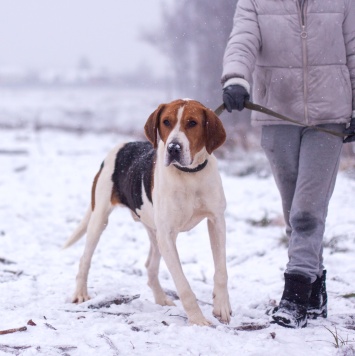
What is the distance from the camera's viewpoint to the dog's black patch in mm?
3934

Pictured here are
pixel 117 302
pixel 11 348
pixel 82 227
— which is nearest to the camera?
pixel 11 348

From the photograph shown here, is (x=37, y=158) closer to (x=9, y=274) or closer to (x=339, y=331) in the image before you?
(x=9, y=274)

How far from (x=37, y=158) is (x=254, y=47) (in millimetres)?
10241

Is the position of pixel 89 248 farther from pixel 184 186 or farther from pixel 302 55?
pixel 302 55

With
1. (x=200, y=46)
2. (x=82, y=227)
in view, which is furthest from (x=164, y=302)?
(x=200, y=46)

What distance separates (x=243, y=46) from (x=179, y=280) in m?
1.53

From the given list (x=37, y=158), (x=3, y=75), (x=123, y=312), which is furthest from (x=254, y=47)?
(x=3, y=75)

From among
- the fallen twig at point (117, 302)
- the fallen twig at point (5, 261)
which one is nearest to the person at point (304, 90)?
the fallen twig at point (117, 302)

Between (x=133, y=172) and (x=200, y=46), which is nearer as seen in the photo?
(x=133, y=172)

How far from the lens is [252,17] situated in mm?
3773

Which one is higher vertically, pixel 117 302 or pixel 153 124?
pixel 153 124

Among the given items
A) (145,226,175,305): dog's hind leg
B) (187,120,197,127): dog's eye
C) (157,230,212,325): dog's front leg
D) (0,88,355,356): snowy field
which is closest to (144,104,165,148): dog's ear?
(187,120,197,127): dog's eye

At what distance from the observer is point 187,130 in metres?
3.37

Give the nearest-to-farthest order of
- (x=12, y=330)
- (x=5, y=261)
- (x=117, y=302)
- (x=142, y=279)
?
1. (x=12, y=330)
2. (x=117, y=302)
3. (x=142, y=279)
4. (x=5, y=261)
